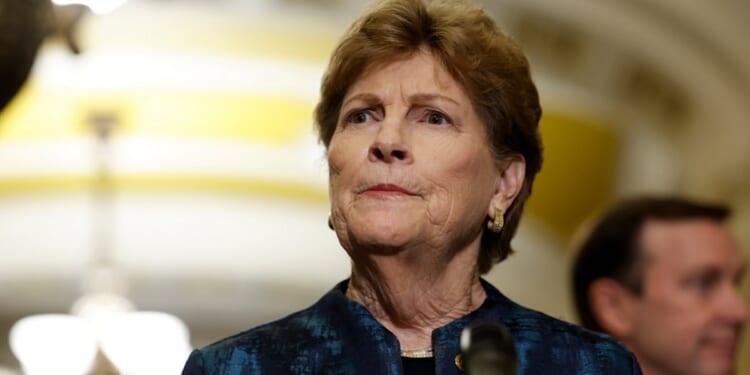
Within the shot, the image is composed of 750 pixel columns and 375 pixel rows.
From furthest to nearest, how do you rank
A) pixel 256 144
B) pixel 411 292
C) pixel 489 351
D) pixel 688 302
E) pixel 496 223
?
pixel 256 144
pixel 688 302
pixel 496 223
pixel 411 292
pixel 489 351

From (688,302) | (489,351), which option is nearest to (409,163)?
(489,351)

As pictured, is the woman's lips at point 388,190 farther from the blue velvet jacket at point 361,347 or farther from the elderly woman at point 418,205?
the blue velvet jacket at point 361,347

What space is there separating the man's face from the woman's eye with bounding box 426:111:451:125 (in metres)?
1.58

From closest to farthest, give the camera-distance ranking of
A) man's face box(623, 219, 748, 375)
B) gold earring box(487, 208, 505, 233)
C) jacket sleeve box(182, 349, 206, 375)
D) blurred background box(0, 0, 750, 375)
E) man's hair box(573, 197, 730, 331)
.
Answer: jacket sleeve box(182, 349, 206, 375) → gold earring box(487, 208, 505, 233) → man's face box(623, 219, 748, 375) → man's hair box(573, 197, 730, 331) → blurred background box(0, 0, 750, 375)

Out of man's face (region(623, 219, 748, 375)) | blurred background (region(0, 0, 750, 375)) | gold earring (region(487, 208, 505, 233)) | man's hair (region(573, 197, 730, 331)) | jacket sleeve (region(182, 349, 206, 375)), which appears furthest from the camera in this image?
blurred background (region(0, 0, 750, 375))

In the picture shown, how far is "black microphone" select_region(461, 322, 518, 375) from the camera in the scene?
96.2 inches

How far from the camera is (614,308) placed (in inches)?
195

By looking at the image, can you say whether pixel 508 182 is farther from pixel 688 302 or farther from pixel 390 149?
pixel 688 302

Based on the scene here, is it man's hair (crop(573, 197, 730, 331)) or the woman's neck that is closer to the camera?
the woman's neck

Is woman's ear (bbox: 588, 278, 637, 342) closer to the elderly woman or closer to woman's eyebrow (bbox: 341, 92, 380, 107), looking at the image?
the elderly woman

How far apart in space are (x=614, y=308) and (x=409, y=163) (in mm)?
1780

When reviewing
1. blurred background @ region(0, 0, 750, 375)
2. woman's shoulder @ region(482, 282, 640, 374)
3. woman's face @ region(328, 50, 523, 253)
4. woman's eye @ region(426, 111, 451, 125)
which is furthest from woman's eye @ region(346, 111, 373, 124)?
blurred background @ region(0, 0, 750, 375)

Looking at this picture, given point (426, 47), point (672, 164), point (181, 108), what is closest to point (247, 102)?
point (181, 108)

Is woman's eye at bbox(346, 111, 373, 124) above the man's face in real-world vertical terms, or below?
above
